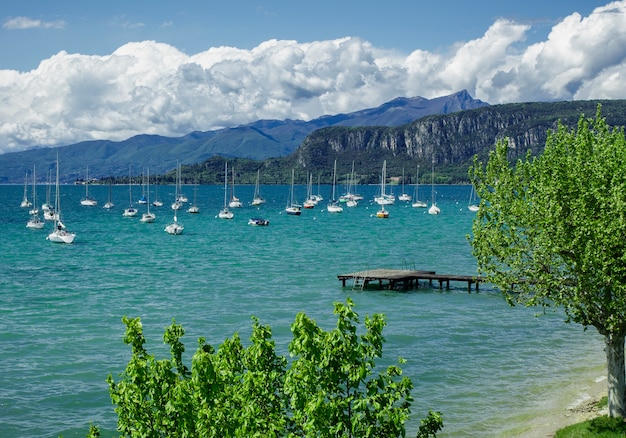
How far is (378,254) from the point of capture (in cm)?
10169

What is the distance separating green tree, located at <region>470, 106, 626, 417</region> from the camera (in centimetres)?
2480

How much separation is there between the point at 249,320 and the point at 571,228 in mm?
33564

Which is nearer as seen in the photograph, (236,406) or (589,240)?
(236,406)

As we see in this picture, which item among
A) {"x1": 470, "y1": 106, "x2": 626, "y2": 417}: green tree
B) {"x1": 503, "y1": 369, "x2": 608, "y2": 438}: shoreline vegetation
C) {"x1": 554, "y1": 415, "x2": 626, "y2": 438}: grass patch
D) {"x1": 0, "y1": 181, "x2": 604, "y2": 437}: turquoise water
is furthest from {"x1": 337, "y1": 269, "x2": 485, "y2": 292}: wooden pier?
{"x1": 470, "y1": 106, "x2": 626, "y2": 417}: green tree

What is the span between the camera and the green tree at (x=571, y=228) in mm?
24800

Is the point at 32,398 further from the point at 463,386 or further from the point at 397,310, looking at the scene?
the point at 397,310

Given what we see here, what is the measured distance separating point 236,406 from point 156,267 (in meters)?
76.9

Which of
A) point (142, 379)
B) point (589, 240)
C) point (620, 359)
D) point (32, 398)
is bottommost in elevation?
point (32, 398)

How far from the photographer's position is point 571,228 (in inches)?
1014

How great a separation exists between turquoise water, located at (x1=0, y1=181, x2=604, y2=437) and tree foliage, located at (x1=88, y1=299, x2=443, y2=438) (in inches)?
695

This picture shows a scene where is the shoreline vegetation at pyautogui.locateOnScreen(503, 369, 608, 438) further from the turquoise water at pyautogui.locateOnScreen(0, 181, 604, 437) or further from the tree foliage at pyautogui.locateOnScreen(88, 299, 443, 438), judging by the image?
the tree foliage at pyautogui.locateOnScreen(88, 299, 443, 438)

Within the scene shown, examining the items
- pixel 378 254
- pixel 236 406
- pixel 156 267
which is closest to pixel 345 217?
pixel 378 254

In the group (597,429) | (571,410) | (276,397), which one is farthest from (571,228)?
(276,397)

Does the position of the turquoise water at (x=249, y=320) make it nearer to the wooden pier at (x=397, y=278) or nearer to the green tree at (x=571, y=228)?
the wooden pier at (x=397, y=278)
